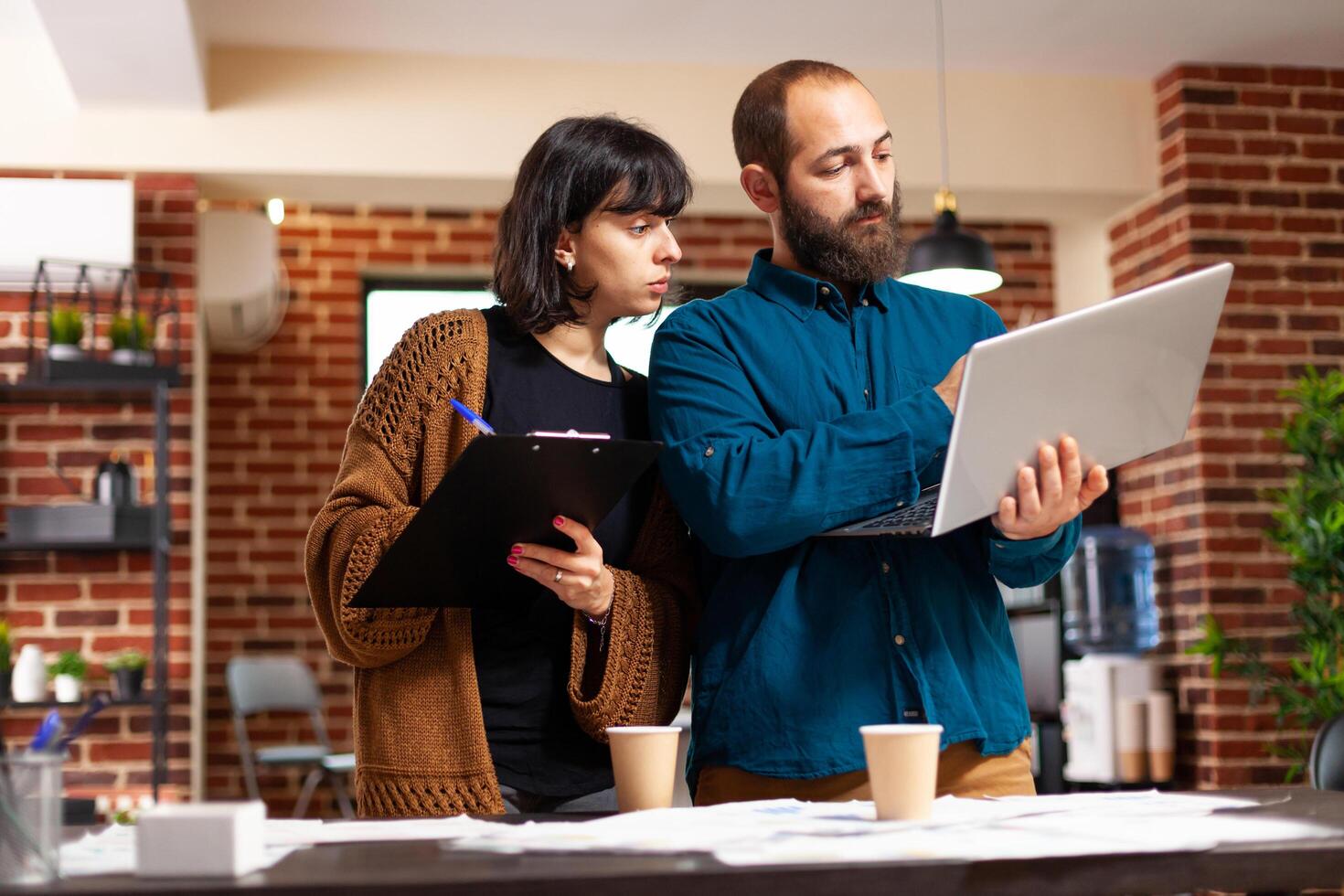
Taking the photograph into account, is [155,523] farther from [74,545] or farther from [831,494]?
[831,494]

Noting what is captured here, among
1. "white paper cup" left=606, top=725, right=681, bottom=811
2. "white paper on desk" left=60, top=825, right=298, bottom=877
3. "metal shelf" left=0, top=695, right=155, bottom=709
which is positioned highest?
"white paper cup" left=606, top=725, right=681, bottom=811

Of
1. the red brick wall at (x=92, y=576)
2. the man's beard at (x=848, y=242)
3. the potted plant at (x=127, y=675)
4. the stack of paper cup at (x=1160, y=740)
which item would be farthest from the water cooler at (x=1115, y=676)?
the man's beard at (x=848, y=242)

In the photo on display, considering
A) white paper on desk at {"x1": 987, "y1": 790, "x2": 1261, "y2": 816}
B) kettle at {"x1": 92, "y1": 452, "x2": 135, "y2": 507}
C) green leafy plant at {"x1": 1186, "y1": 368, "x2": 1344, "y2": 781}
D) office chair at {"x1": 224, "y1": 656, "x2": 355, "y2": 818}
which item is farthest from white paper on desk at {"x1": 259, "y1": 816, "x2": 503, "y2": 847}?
office chair at {"x1": 224, "y1": 656, "x2": 355, "y2": 818}

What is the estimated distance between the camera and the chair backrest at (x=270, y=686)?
5.63 metres

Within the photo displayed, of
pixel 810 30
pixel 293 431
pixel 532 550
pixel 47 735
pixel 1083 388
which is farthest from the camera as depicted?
pixel 293 431

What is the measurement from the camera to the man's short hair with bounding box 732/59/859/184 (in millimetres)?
1603

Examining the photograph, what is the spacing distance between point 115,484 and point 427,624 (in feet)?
10.1

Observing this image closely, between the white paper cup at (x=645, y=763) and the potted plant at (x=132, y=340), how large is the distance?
3.44 metres

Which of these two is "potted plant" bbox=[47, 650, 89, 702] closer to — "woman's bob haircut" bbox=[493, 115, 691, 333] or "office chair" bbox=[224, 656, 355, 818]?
"office chair" bbox=[224, 656, 355, 818]

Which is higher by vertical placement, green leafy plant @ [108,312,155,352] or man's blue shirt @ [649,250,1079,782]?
green leafy plant @ [108,312,155,352]

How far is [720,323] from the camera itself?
5.14 ft

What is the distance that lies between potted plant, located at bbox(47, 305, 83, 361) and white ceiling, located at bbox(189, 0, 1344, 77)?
93 centimetres

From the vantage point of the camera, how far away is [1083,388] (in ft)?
3.93

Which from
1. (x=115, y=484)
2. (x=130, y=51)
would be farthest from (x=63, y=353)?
(x=130, y=51)
